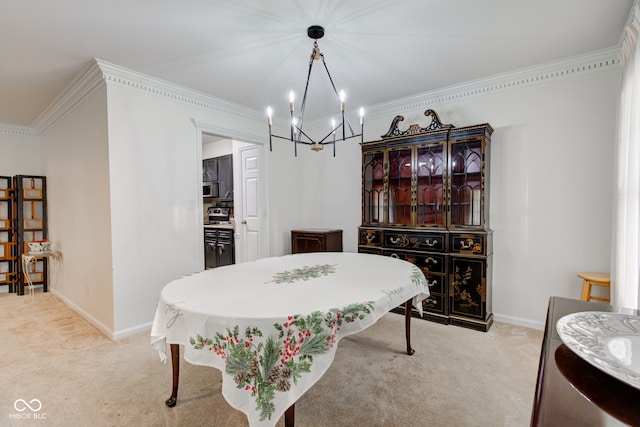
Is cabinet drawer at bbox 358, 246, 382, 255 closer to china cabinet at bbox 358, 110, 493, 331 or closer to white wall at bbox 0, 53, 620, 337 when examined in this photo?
china cabinet at bbox 358, 110, 493, 331

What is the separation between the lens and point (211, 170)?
18.6 feet

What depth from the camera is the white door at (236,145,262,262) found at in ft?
14.0

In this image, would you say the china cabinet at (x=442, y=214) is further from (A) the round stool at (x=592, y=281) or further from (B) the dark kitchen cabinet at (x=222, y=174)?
(B) the dark kitchen cabinet at (x=222, y=174)

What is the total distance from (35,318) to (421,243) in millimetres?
4284

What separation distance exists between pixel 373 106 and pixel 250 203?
2166 millimetres

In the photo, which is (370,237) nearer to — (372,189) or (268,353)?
(372,189)

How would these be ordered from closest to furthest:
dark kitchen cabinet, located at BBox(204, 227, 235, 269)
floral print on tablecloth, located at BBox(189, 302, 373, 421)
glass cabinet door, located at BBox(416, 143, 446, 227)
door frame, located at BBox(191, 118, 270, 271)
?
floral print on tablecloth, located at BBox(189, 302, 373, 421) < glass cabinet door, located at BBox(416, 143, 446, 227) < door frame, located at BBox(191, 118, 270, 271) < dark kitchen cabinet, located at BBox(204, 227, 235, 269)

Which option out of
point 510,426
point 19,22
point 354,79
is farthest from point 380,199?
point 19,22

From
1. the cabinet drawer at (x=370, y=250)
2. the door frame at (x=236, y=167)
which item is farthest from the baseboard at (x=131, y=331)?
the cabinet drawer at (x=370, y=250)

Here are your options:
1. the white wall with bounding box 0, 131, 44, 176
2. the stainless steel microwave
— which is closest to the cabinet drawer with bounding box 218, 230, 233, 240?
the stainless steel microwave

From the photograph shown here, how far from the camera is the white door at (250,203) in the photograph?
4258 mm

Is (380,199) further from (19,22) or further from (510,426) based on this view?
(19,22)

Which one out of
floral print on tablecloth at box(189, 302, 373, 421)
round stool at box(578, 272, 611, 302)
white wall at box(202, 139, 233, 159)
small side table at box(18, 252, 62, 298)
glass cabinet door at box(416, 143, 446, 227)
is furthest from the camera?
white wall at box(202, 139, 233, 159)

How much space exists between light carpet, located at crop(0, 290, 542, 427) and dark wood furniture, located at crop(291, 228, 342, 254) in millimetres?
1307
